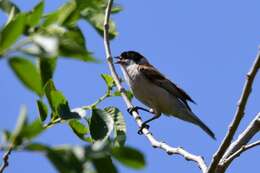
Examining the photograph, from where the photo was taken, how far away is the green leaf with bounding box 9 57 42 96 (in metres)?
1.02

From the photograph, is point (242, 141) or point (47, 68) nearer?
point (47, 68)

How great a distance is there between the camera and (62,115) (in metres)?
2.29

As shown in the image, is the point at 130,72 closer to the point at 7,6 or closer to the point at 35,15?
the point at 7,6

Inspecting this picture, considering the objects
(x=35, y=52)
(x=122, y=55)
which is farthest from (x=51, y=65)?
(x=122, y=55)

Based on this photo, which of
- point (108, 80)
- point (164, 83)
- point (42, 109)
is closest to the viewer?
point (42, 109)

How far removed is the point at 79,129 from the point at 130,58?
6.44 m

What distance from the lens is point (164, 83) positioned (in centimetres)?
816

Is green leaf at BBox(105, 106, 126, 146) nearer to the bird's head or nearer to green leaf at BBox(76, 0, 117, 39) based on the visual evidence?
green leaf at BBox(76, 0, 117, 39)

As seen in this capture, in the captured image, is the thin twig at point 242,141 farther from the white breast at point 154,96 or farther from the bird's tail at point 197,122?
the white breast at point 154,96

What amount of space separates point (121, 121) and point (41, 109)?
641 mm

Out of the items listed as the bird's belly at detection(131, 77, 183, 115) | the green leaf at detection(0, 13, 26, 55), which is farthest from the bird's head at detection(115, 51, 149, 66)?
the green leaf at detection(0, 13, 26, 55)

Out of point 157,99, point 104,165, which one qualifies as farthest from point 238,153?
point 157,99

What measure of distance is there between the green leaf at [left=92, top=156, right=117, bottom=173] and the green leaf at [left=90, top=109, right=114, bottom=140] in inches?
44.1

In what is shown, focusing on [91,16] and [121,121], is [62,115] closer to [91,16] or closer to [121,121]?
[121,121]
